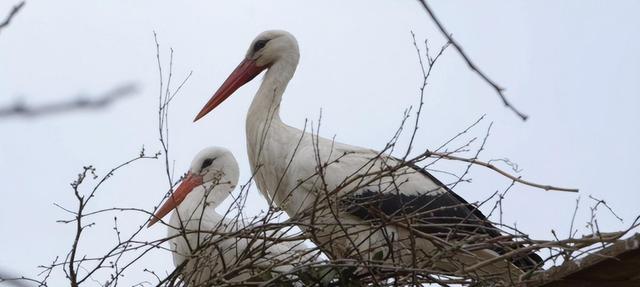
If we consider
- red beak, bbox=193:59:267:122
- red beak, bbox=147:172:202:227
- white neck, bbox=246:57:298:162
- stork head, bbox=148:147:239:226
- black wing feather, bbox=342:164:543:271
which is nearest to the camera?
black wing feather, bbox=342:164:543:271

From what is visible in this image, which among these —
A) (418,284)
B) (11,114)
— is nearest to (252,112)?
(418,284)

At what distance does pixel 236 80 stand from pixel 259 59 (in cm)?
24

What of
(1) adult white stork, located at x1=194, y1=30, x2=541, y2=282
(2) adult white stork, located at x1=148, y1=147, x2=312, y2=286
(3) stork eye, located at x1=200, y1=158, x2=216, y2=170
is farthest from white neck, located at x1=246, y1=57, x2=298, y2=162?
(3) stork eye, located at x1=200, y1=158, x2=216, y2=170

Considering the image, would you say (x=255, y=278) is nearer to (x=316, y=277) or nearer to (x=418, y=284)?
(x=316, y=277)

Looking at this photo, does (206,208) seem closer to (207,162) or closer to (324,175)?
(207,162)

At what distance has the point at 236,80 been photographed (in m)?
6.80

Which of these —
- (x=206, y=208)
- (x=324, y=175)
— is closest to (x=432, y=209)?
(x=324, y=175)

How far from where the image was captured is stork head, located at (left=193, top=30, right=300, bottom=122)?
665 centimetres

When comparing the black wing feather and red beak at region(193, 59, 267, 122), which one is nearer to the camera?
the black wing feather

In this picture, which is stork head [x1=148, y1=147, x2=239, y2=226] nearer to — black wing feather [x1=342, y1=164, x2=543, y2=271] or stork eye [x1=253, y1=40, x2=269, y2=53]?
stork eye [x1=253, y1=40, x2=269, y2=53]

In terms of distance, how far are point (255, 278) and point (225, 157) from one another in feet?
9.34

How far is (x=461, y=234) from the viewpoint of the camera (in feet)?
14.8

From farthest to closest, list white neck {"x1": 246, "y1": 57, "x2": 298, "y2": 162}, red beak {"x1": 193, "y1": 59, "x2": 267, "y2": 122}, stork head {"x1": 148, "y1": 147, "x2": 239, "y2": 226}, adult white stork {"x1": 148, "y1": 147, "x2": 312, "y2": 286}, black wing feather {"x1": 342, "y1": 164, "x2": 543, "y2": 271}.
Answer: red beak {"x1": 193, "y1": 59, "x2": 267, "y2": 122} → stork head {"x1": 148, "y1": 147, "x2": 239, "y2": 226} → white neck {"x1": 246, "y1": 57, "x2": 298, "y2": 162} → adult white stork {"x1": 148, "y1": 147, "x2": 312, "y2": 286} → black wing feather {"x1": 342, "y1": 164, "x2": 543, "y2": 271}

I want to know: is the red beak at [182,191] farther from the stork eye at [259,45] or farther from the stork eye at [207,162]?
the stork eye at [259,45]
